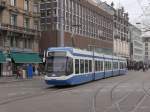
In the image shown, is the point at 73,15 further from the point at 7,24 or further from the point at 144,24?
the point at 144,24

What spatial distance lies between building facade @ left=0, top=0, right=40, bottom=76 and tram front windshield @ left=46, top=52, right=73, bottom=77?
27.2 metres

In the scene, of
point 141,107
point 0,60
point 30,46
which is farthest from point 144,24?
point 30,46

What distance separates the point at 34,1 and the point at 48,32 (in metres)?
11.0

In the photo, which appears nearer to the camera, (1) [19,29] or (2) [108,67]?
(2) [108,67]

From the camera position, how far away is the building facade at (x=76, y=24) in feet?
255

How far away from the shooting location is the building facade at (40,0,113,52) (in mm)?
77750

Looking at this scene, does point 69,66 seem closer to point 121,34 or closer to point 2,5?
point 2,5

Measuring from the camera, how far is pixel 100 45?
102 meters

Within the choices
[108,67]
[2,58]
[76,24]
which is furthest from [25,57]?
[76,24]

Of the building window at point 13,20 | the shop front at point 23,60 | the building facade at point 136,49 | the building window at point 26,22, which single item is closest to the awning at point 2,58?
the shop front at point 23,60

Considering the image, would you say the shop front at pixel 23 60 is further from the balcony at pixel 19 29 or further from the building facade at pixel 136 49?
the building facade at pixel 136 49

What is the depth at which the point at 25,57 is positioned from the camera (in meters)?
63.4

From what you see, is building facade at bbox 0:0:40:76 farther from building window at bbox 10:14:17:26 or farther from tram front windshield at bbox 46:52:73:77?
tram front windshield at bbox 46:52:73:77

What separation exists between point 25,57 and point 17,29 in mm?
4454
